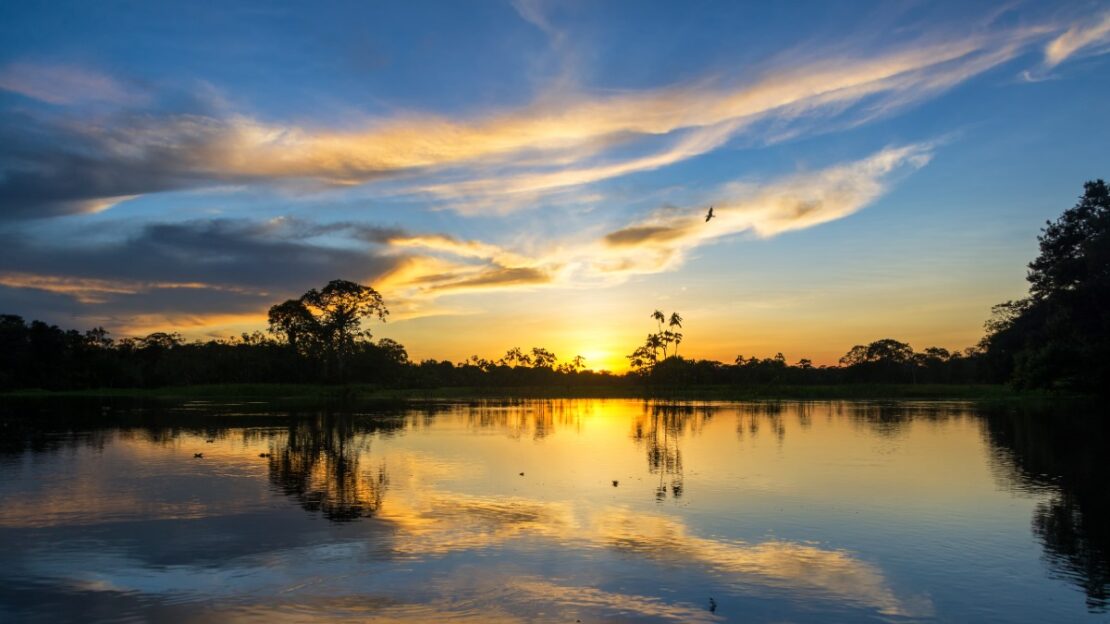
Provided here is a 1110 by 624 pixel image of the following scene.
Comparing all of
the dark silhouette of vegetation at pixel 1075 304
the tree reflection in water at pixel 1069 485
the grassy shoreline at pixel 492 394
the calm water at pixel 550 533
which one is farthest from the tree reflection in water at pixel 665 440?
the grassy shoreline at pixel 492 394

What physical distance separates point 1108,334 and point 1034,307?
31.6m

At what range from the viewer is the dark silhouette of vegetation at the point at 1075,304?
4934cm

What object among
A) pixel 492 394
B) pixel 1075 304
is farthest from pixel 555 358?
pixel 1075 304

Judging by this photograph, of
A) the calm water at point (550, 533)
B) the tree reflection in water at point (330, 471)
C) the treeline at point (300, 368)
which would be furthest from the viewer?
the treeline at point (300, 368)

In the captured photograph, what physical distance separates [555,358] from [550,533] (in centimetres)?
13616

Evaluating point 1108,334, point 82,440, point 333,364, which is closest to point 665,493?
point 82,440

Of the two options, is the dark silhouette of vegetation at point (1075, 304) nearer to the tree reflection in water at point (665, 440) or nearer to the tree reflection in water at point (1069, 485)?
the tree reflection in water at point (1069, 485)

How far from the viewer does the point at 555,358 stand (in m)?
152

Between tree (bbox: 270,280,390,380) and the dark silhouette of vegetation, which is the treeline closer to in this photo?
tree (bbox: 270,280,390,380)

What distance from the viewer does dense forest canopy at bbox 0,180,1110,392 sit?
171ft

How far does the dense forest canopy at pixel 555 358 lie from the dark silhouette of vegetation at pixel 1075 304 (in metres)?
0.09

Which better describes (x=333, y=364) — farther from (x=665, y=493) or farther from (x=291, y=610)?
(x=291, y=610)

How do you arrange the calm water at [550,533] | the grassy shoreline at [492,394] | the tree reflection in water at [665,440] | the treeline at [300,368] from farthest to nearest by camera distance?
the treeline at [300,368] < the grassy shoreline at [492,394] < the tree reflection in water at [665,440] < the calm water at [550,533]

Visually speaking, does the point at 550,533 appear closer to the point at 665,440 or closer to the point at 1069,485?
the point at 1069,485
